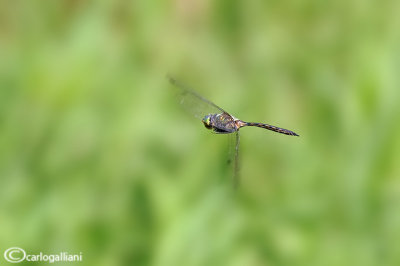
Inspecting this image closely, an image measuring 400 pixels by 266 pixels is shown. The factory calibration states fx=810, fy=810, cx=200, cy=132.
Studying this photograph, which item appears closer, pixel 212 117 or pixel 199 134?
pixel 212 117

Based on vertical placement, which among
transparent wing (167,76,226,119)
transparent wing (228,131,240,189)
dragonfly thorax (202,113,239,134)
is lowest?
transparent wing (228,131,240,189)

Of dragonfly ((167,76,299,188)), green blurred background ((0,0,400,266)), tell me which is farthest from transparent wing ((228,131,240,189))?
green blurred background ((0,0,400,266))

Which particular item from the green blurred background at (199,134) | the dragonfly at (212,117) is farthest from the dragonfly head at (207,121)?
the green blurred background at (199,134)

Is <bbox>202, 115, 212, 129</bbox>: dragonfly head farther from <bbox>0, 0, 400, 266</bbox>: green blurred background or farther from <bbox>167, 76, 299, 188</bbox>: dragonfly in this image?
<bbox>0, 0, 400, 266</bbox>: green blurred background

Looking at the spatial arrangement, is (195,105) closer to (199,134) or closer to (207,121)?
(207,121)

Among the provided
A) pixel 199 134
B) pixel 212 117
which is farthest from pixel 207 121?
pixel 199 134

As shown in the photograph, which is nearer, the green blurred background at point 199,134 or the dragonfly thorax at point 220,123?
the dragonfly thorax at point 220,123

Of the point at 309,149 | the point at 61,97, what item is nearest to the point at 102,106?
the point at 61,97

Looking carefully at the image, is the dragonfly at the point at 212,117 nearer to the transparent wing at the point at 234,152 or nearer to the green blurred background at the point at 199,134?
the transparent wing at the point at 234,152

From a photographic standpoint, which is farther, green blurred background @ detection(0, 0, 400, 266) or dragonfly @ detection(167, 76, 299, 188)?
green blurred background @ detection(0, 0, 400, 266)

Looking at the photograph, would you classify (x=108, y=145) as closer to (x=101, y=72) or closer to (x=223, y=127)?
(x=101, y=72)
